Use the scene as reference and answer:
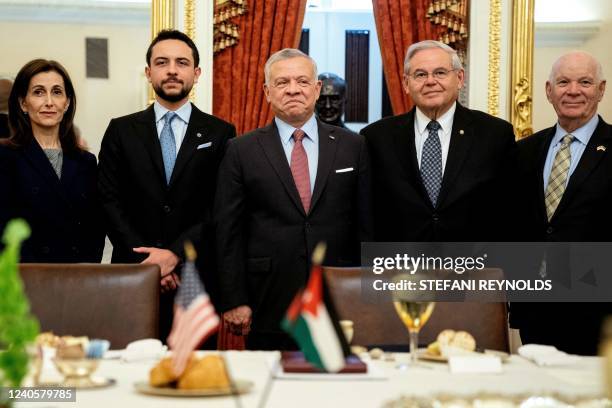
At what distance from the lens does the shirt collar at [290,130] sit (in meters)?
3.61

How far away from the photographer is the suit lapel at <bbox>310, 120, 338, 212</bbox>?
350 centimetres

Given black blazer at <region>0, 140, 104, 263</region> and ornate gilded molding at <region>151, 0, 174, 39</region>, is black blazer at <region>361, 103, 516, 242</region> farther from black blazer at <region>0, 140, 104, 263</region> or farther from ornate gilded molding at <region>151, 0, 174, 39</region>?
ornate gilded molding at <region>151, 0, 174, 39</region>

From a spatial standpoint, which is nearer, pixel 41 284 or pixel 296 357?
pixel 296 357

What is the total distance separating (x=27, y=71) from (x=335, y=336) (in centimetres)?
253

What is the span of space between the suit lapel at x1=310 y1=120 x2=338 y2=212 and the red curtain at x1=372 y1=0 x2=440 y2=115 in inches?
63.6

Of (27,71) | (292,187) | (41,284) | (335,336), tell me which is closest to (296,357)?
(335,336)

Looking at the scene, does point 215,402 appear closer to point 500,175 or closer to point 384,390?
point 384,390

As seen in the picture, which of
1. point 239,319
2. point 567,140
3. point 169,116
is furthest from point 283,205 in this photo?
point 567,140

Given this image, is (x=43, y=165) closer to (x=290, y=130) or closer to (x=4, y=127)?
(x=4, y=127)

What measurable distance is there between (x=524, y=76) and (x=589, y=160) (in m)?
1.51

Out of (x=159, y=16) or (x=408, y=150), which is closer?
(x=408, y=150)

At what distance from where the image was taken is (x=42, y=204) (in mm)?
3590

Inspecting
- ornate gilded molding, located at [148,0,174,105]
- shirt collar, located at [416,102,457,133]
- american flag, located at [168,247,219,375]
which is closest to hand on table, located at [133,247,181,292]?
shirt collar, located at [416,102,457,133]

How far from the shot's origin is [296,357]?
2.07 meters
